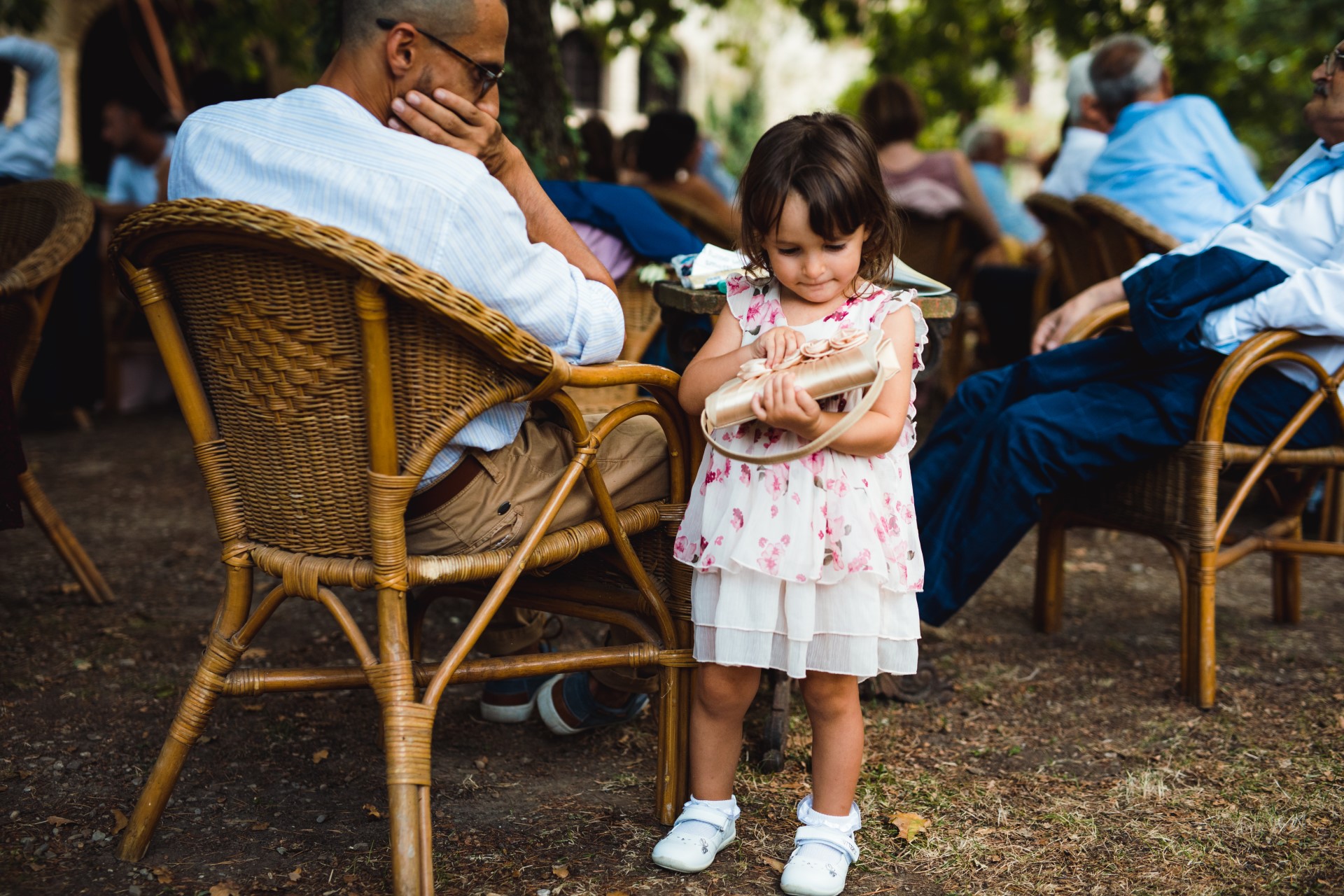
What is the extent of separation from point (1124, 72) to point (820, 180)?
3068 mm

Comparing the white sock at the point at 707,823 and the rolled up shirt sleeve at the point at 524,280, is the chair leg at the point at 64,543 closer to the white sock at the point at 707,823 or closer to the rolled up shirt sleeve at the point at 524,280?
the rolled up shirt sleeve at the point at 524,280

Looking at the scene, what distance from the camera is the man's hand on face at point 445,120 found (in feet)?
6.30

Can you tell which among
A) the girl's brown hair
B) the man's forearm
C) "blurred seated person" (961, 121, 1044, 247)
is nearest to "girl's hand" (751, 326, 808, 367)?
the girl's brown hair

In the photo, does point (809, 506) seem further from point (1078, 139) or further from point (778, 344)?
point (1078, 139)

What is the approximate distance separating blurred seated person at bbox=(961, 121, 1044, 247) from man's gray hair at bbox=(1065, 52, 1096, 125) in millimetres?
2227

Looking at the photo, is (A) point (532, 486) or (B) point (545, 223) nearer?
(A) point (532, 486)

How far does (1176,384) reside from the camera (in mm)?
2750

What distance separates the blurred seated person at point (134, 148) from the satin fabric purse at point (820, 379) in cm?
596

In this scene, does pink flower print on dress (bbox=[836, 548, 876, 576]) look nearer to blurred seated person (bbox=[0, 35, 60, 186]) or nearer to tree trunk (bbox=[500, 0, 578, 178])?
tree trunk (bbox=[500, 0, 578, 178])

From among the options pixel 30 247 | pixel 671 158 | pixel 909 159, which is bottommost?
pixel 30 247

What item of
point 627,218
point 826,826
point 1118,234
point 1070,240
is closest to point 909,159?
point 1070,240

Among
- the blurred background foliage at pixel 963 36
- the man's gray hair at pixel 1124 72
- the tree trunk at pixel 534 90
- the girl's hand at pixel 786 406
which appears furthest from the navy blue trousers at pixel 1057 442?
the blurred background foliage at pixel 963 36

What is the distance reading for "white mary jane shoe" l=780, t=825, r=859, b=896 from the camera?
1.88 meters

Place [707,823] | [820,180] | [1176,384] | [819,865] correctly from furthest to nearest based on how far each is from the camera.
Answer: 1. [1176,384]
2. [707,823]
3. [819,865]
4. [820,180]
